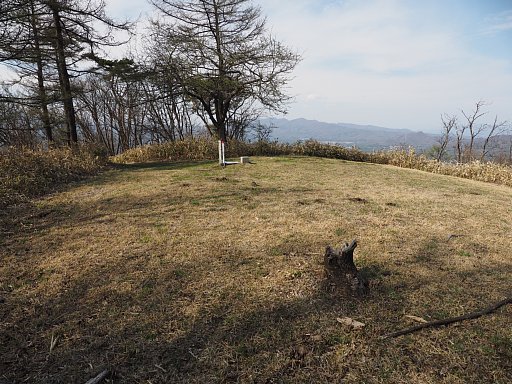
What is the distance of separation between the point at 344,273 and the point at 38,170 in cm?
680

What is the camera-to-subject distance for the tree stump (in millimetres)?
2498

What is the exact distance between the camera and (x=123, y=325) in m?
2.18

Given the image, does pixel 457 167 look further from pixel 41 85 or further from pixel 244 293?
pixel 41 85

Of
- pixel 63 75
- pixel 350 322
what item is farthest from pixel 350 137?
pixel 350 322

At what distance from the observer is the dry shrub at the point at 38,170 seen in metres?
5.58

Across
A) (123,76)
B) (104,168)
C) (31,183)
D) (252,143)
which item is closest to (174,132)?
(252,143)

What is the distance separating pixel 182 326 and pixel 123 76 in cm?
989

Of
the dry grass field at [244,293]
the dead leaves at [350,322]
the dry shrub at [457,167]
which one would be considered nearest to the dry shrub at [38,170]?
the dry grass field at [244,293]

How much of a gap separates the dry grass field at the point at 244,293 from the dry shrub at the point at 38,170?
0.87m

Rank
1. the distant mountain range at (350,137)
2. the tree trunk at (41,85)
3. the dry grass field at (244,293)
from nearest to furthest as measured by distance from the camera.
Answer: the dry grass field at (244,293)
the tree trunk at (41,85)
the distant mountain range at (350,137)

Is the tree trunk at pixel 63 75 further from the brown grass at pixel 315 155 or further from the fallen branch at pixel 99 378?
the fallen branch at pixel 99 378

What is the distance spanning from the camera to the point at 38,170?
6574 millimetres

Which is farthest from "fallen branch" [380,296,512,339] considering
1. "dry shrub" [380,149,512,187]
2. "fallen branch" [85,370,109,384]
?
"dry shrub" [380,149,512,187]

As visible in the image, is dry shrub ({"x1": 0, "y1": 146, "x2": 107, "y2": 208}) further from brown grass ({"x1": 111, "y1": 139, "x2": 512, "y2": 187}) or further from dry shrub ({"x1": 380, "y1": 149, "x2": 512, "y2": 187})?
dry shrub ({"x1": 380, "y1": 149, "x2": 512, "y2": 187})
